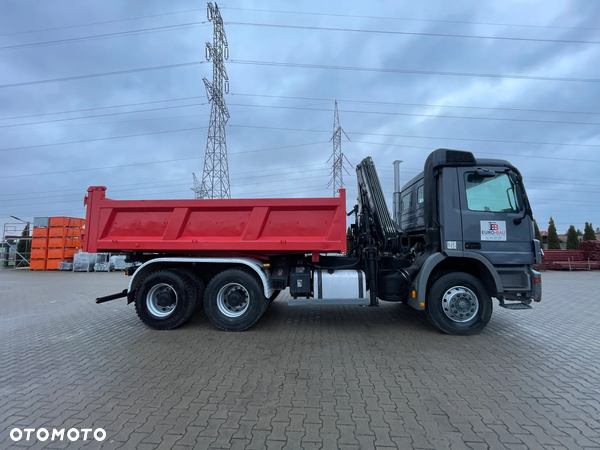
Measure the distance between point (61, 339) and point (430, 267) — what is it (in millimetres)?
5934

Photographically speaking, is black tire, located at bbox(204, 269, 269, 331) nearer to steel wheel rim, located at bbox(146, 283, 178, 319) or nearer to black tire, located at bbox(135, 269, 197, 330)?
black tire, located at bbox(135, 269, 197, 330)

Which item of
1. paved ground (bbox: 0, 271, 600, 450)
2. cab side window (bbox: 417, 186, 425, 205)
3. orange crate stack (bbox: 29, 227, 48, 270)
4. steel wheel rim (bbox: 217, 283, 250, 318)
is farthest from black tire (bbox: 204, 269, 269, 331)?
orange crate stack (bbox: 29, 227, 48, 270)

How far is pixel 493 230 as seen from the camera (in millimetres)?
4922

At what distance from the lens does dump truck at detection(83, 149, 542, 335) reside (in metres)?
4.93

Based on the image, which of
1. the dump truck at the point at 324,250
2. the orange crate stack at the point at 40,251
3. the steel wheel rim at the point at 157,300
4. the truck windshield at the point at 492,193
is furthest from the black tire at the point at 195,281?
the orange crate stack at the point at 40,251

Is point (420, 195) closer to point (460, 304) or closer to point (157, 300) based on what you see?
point (460, 304)

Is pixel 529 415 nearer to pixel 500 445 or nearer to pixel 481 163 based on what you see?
pixel 500 445

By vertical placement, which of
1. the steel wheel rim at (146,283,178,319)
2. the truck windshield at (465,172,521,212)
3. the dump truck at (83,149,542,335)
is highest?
the truck windshield at (465,172,521,212)

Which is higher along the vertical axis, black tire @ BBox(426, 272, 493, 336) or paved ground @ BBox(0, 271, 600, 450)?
black tire @ BBox(426, 272, 493, 336)

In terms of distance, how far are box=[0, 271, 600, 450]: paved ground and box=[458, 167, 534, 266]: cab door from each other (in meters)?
1.36

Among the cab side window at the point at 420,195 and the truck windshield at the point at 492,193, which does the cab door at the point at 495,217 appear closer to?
the truck windshield at the point at 492,193

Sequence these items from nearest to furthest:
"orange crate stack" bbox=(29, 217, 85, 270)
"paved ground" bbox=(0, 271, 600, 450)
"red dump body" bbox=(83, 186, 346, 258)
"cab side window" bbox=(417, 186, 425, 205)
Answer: "paved ground" bbox=(0, 271, 600, 450) < "red dump body" bbox=(83, 186, 346, 258) < "cab side window" bbox=(417, 186, 425, 205) < "orange crate stack" bbox=(29, 217, 85, 270)

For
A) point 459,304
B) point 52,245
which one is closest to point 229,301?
point 459,304

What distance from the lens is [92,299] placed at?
861 cm
